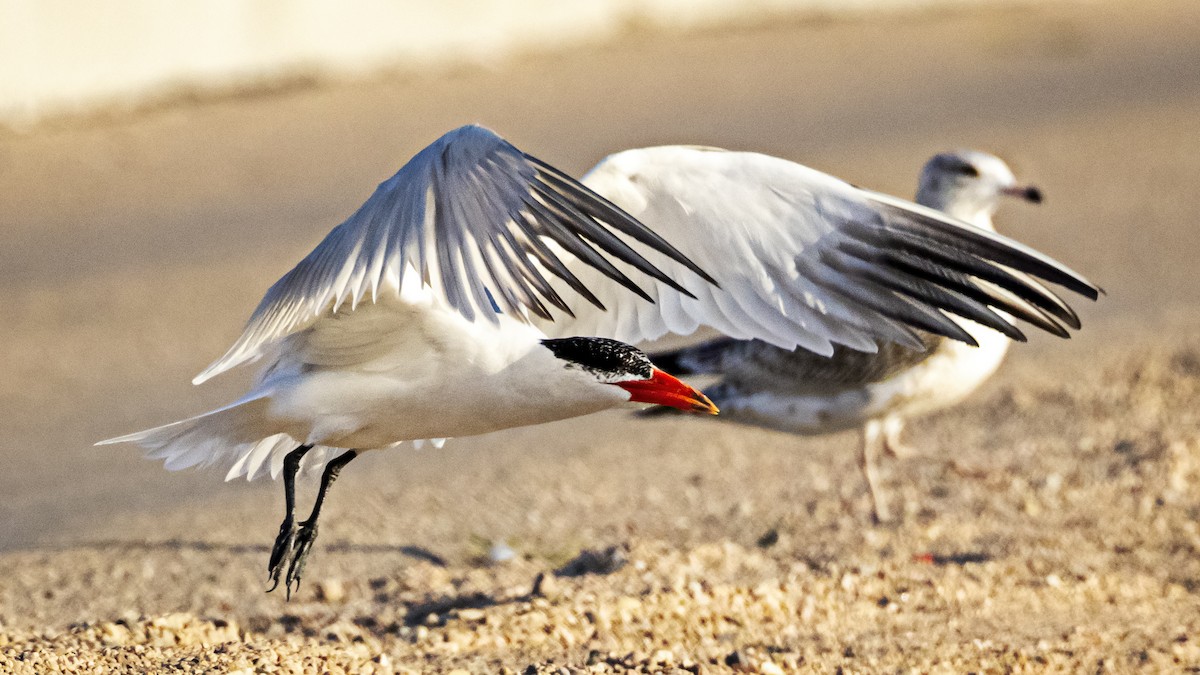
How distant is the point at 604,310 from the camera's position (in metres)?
4.72

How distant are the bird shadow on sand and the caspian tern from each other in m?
1.28

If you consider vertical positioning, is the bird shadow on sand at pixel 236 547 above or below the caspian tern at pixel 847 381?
below

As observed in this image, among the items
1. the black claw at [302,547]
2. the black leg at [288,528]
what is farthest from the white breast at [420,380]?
the black claw at [302,547]

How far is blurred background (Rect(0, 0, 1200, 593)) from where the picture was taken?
695 centimetres

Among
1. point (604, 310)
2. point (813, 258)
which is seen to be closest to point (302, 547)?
point (604, 310)

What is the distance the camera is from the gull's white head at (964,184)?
714cm

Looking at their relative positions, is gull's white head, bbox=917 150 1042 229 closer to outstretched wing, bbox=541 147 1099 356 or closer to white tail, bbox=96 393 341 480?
outstretched wing, bbox=541 147 1099 356

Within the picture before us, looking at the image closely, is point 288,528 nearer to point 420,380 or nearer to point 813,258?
point 420,380

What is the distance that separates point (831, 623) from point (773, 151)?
26.0 feet

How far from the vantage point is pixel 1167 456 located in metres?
6.63

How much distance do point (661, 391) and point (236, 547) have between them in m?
2.35

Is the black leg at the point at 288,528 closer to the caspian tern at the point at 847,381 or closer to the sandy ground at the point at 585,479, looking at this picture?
the sandy ground at the point at 585,479

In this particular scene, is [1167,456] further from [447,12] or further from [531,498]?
[447,12]

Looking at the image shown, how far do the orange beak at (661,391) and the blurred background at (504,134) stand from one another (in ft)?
6.08
